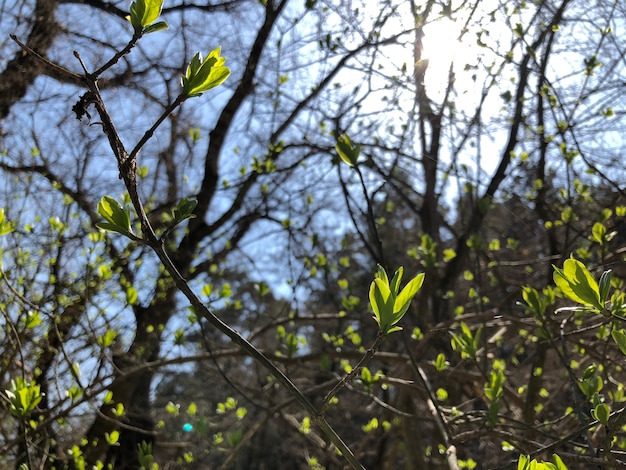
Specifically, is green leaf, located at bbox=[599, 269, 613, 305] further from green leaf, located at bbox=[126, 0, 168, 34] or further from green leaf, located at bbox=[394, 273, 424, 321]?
green leaf, located at bbox=[126, 0, 168, 34]

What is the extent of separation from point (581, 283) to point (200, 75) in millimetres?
749

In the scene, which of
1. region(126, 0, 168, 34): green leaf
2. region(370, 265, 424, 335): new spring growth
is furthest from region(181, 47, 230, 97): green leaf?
region(370, 265, 424, 335): new spring growth

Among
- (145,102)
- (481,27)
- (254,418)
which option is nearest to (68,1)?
(145,102)

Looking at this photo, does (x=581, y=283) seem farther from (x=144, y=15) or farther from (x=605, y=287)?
(x=144, y=15)

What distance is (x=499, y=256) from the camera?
16.9 feet

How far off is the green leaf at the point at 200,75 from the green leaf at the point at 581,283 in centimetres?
68

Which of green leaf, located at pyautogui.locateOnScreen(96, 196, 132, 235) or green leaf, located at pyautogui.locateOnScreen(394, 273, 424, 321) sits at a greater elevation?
green leaf, located at pyautogui.locateOnScreen(96, 196, 132, 235)

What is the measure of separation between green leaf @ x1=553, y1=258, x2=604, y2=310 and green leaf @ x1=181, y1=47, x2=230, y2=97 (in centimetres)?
68

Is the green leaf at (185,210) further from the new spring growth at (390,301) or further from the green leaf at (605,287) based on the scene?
the green leaf at (605,287)

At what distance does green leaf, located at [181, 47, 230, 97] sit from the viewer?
0.88 metres

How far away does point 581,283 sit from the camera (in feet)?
3.10

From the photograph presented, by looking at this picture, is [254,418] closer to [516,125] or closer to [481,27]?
[516,125]

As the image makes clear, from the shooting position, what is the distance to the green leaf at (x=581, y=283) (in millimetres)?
937

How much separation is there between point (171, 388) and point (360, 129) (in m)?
4.81
